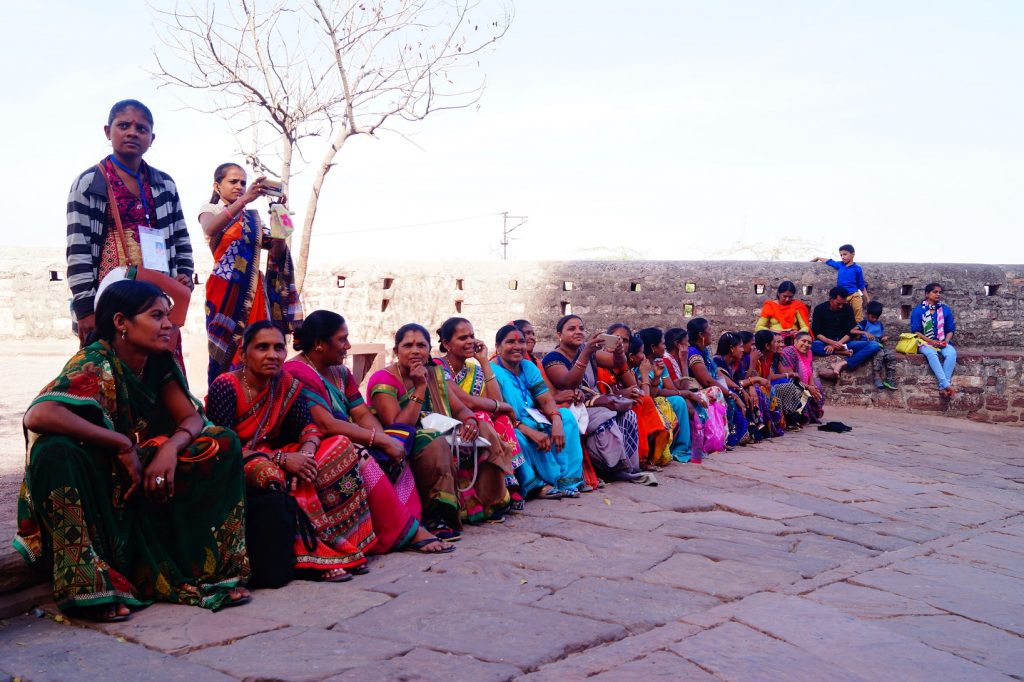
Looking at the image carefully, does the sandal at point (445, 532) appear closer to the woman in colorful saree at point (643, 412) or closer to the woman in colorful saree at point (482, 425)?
the woman in colorful saree at point (482, 425)

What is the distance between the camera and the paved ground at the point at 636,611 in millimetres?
2855

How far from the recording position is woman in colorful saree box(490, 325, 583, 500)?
5703 mm

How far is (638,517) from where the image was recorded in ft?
16.9

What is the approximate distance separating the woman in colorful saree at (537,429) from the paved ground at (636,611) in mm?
248

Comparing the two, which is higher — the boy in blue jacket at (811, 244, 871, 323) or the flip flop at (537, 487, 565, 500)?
the boy in blue jacket at (811, 244, 871, 323)

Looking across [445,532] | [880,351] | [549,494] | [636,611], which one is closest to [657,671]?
[636,611]

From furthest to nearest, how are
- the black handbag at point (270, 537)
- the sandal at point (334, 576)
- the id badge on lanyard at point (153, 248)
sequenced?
1. the id badge on lanyard at point (153, 248)
2. the sandal at point (334, 576)
3. the black handbag at point (270, 537)

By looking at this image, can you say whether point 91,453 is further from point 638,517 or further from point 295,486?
point 638,517

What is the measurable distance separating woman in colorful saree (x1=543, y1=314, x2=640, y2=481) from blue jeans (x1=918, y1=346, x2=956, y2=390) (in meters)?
5.81

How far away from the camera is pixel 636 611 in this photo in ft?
11.3

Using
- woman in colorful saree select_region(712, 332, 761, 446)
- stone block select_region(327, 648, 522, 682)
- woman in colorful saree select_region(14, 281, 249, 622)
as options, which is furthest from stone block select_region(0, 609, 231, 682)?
woman in colorful saree select_region(712, 332, 761, 446)

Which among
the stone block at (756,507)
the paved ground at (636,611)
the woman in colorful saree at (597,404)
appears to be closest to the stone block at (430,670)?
the paved ground at (636,611)

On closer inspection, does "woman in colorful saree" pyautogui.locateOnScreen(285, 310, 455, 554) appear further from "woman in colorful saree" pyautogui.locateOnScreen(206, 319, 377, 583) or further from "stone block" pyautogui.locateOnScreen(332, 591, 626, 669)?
"stone block" pyautogui.locateOnScreen(332, 591, 626, 669)

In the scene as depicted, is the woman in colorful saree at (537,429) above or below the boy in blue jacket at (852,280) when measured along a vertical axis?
below
